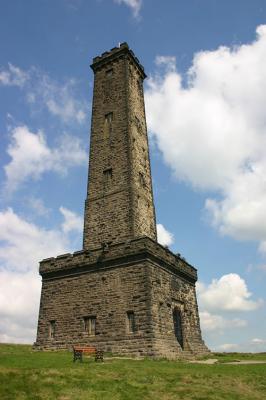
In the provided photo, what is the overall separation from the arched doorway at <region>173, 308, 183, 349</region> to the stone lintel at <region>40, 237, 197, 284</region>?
2466 mm

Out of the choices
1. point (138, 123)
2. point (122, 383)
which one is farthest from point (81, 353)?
point (138, 123)

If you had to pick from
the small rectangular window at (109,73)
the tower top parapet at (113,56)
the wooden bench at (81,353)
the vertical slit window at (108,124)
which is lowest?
the wooden bench at (81,353)

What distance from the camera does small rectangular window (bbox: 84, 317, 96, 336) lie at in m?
20.5

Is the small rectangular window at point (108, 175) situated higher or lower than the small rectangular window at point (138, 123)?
lower

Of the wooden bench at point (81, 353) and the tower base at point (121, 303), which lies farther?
the tower base at point (121, 303)

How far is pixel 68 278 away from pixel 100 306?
311 cm

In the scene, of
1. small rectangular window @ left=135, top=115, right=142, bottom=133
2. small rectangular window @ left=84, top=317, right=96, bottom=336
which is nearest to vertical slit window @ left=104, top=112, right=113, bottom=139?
small rectangular window @ left=135, top=115, right=142, bottom=133

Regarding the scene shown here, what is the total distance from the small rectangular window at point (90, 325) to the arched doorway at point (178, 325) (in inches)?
188

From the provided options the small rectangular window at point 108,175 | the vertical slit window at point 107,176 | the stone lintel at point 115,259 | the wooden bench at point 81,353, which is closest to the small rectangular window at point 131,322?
the stone lintel at point 115,259

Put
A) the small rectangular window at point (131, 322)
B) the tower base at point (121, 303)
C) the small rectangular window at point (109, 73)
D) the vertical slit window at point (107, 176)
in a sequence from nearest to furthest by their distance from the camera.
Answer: the tower base at point (121, 303) → the small rectangular window at point (131, 322) → the vertical slit window at point (107, 176) → the small rectangular window at point (109, 73)

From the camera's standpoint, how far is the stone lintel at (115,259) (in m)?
20.4

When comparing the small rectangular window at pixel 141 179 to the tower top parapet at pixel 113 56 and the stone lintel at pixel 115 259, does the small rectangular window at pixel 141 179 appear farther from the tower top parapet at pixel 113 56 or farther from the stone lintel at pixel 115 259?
the tower top parapet at pixel 113 56

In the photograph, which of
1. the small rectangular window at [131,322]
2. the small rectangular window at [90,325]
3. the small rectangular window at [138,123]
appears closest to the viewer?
the small rectangular window at [131,322]

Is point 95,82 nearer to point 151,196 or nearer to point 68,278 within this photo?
point 151,196
